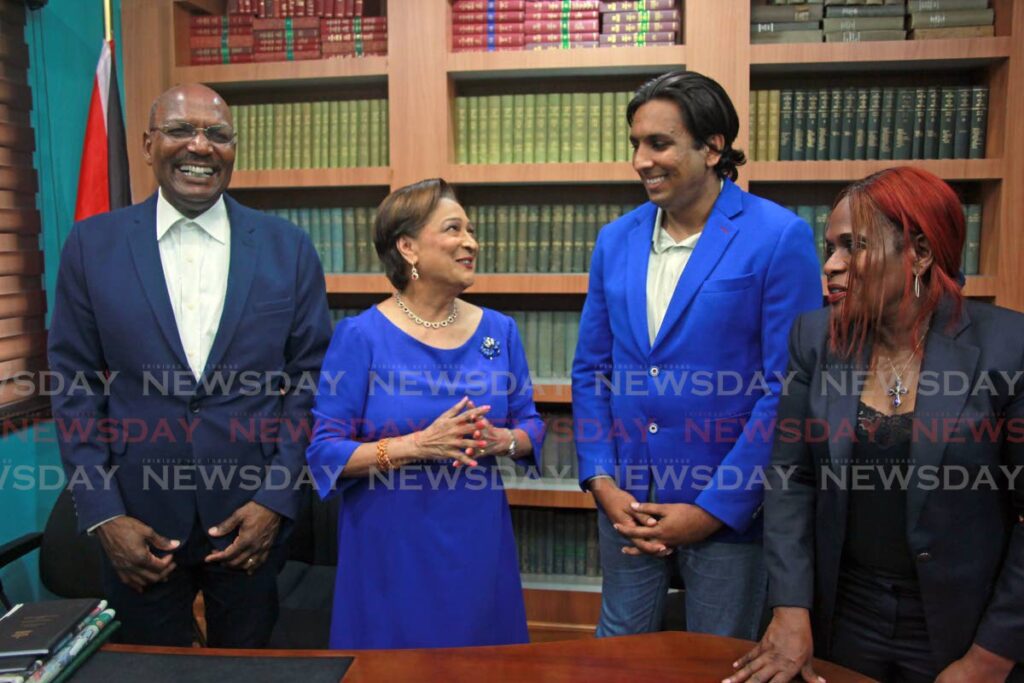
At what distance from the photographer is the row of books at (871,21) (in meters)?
2.76

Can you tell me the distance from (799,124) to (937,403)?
1883mm

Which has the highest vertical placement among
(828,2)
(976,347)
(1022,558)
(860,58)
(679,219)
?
(828,2)

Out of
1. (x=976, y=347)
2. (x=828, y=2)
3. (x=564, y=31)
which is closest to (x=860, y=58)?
A: (x=828, y=2)

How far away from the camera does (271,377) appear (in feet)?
5.90

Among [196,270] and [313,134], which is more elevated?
[313,134]

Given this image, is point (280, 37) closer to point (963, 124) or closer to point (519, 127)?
point (519, 127)

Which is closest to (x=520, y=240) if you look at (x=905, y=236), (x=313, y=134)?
(x=313, y=134)

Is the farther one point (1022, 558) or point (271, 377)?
point (271, 377)

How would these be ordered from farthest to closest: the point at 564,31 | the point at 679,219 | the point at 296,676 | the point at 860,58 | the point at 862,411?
1. the point at 564,31
2. the point at 860,58
3. the point at 679,219
4. the point at 862,411
5. the point at 296,676

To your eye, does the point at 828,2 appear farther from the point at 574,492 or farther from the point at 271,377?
the point at 271,377

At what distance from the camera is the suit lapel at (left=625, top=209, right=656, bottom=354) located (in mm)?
1723

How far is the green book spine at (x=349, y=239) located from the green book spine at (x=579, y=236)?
88cm

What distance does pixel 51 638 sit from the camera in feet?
4.05

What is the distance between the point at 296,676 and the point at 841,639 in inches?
36.2
